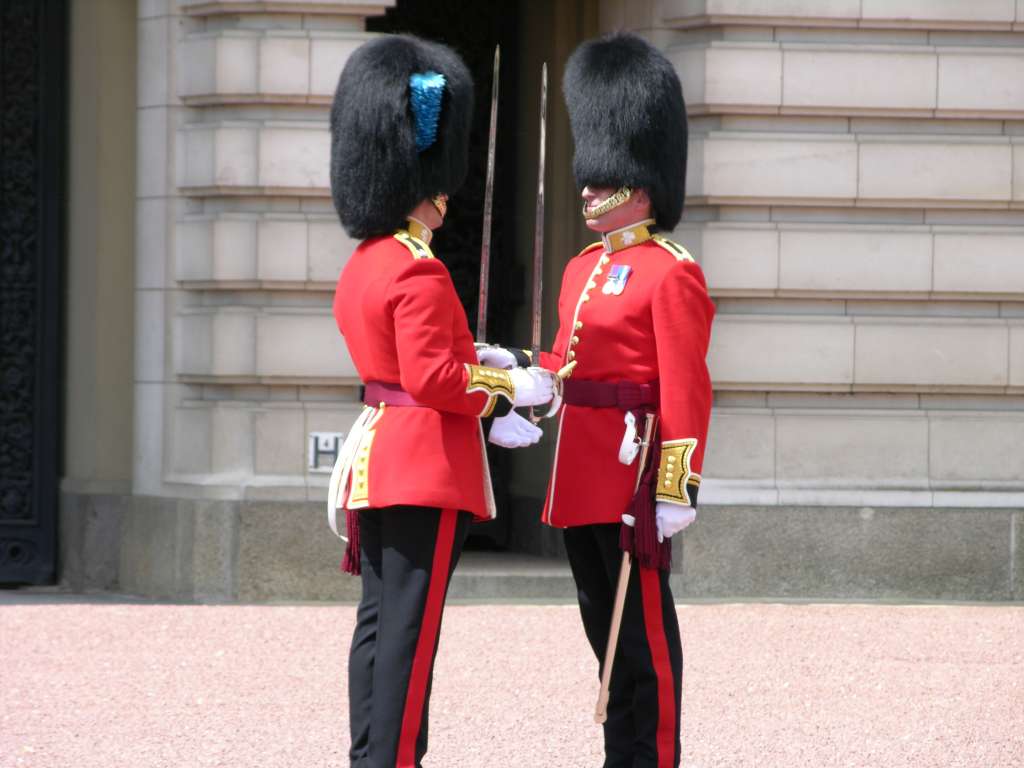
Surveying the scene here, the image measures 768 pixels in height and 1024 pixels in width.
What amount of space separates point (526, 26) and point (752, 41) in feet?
5.21

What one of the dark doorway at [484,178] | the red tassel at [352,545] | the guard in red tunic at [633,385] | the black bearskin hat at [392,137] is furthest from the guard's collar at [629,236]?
the dark doorway at [484,178]

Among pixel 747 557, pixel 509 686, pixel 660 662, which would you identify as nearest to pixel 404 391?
pixel 660 662

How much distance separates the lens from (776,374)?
8.77 meters

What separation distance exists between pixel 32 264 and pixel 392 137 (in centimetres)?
508

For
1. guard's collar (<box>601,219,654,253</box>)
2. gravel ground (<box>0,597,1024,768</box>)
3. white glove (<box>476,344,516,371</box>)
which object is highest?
guard's collar (<box>601,219,654,253</box>)

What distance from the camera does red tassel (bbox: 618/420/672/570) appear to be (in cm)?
486

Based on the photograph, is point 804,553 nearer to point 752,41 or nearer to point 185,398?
point 752,41

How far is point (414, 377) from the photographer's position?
4.64 meters

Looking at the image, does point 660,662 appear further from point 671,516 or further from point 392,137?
point 392,137

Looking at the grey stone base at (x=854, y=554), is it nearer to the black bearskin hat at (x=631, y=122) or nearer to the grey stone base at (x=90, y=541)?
the grey stone base at (x=90, y=541)

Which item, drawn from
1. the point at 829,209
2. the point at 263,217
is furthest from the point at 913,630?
the point at 263,217

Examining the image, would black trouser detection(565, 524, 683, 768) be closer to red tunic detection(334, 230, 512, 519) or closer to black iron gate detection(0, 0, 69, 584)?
red tunic detection(334, 230, 512, 519)

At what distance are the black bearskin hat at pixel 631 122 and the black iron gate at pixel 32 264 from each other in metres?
4.75

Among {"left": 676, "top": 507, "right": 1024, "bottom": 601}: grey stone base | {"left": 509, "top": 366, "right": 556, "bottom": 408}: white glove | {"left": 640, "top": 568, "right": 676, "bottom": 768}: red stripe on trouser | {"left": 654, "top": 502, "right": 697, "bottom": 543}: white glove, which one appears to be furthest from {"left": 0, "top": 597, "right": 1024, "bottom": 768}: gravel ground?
{"left": 509, "top": 366, "right": 556, "bottom": 408}: white glove
